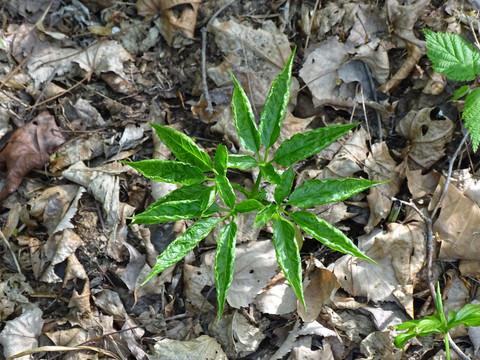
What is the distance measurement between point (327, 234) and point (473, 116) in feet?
3.98

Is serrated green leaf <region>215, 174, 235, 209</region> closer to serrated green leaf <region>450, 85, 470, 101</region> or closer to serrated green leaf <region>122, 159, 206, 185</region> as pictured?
serrated green leaf <region>122, 159, 206, 185</region>

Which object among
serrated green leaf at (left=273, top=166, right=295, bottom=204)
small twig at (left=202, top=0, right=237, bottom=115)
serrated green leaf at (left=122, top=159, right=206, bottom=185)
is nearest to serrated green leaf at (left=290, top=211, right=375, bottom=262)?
serrated green leaf at (left=273, top=166, right=295, bottom=204)

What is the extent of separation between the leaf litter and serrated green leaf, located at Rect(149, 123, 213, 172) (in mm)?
838

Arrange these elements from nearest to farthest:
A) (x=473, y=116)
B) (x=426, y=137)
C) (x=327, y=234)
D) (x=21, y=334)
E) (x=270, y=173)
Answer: (x=327, y=234), (x=270, y=173), (x=473, y=116), (x=21, y=334), (x=426, y=137)

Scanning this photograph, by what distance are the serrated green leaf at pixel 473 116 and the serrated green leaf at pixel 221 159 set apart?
1.40 metres

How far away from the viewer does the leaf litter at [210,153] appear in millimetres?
2662

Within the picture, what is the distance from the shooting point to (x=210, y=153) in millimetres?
3035

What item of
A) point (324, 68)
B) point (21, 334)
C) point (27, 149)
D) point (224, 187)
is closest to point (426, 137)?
point (324, 68)

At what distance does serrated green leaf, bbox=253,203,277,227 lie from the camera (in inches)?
79.7

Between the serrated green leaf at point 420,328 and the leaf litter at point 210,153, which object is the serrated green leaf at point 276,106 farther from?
the serrated green leaf at point 420,328

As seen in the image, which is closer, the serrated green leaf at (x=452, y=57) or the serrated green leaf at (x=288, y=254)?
the serrated green leaf at (x=288, y=254)

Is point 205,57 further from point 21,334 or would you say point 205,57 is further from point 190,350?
point 21,334

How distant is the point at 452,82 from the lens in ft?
9.71

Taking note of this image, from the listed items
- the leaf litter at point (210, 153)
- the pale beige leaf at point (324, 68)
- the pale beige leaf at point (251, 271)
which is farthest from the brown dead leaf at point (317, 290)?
the pale beige leaf at point (324, 68)
